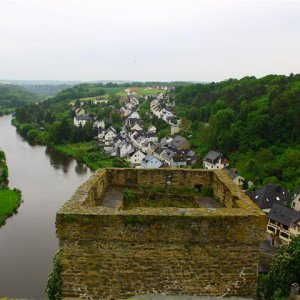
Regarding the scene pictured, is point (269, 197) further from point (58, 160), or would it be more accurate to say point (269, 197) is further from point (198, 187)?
point (58, 160)

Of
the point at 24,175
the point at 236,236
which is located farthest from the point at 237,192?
the point at 24,175

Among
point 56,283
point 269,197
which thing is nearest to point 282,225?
point 269,197

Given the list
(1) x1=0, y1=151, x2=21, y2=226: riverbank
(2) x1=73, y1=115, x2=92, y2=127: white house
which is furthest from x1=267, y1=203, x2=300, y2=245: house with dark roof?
(2) x1=73, y1=115, x2=92, y2=127: white house

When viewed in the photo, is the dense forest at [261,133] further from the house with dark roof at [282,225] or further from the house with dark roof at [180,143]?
the house with dark roof at [282,225]

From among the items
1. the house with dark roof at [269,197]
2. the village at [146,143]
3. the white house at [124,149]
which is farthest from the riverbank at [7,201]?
the white house at [124,149]

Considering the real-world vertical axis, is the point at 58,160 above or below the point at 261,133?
below

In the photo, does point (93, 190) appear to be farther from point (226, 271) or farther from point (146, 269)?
point (226, 271)
